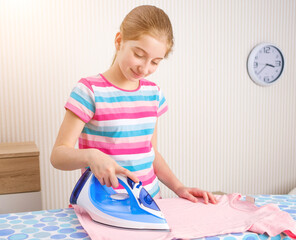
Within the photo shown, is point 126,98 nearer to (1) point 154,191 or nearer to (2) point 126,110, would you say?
(2) point 126,110

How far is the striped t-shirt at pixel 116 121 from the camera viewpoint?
37.0 inches

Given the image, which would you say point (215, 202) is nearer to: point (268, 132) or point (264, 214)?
point (264, 214)

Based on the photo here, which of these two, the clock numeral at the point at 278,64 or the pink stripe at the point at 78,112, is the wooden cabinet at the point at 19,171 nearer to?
the pink stripe at the point at 78,112

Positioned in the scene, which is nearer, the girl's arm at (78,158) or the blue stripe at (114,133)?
the girl's arm at (78,158)

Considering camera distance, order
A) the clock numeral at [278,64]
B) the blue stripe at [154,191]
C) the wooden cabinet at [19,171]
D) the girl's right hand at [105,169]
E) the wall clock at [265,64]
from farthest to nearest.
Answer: the clock numeral at [278,64], the wall clock at [265,64], the wooden cabinet at [19,171], the blue stripe at [154,191], the girl's right hand at [105,169]

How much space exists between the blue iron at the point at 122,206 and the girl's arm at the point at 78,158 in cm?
3

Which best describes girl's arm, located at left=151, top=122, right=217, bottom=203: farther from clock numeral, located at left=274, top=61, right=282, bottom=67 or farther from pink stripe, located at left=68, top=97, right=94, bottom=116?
clock numeral, located at left=274, top=61, right=282, bottom=67

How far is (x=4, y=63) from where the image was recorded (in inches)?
86.5

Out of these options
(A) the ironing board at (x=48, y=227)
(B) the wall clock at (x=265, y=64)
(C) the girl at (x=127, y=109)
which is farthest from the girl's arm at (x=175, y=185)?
(B) the wall clock at (x=265, y=64)

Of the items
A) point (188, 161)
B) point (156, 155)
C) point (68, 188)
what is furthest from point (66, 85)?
point (156, 155)

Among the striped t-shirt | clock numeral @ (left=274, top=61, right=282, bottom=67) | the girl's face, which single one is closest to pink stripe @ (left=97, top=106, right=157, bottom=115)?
the striped t-shirt

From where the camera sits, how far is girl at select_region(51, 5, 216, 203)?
0.89 m

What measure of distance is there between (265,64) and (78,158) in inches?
97.9

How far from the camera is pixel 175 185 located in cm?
104
